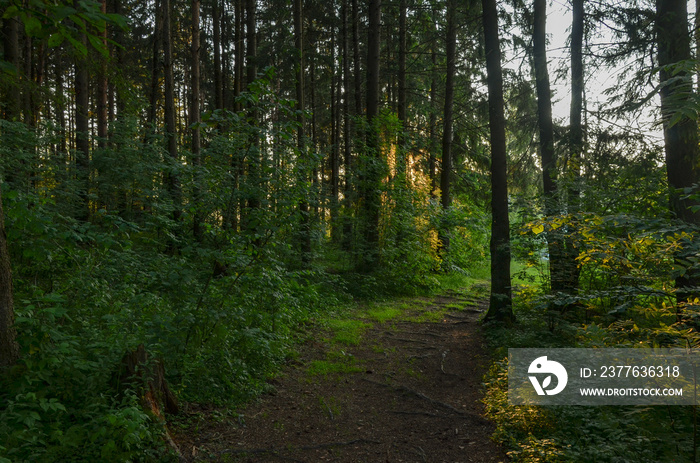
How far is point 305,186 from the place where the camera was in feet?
20.2

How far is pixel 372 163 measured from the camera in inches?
487

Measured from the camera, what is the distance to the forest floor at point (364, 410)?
4262 millimetres

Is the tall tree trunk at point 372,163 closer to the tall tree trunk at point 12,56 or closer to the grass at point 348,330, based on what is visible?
→ the grass at point 348,330

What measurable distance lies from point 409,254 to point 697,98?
10123 millimetres

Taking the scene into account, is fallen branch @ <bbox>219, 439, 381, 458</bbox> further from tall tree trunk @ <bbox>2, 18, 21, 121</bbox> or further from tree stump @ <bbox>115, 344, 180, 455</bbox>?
tall tree trunk @ <bbox>2, 18, 21, 121</bbox>

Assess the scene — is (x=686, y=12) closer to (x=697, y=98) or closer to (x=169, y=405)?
(x=697, y=98)

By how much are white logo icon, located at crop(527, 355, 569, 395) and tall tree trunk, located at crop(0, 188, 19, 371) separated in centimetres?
545

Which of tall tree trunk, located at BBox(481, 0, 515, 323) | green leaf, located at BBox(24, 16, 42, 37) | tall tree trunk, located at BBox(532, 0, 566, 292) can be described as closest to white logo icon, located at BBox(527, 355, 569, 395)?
tall tree trunk, located at BBox(481, 0, 515, 323)

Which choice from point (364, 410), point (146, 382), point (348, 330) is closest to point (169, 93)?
point (348, 330)

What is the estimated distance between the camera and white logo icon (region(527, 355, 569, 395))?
485cm

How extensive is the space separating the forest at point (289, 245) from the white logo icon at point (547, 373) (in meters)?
0.38

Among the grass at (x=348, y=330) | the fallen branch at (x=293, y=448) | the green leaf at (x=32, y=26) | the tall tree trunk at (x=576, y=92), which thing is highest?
the tall tree trunk at (x=576, y=92)

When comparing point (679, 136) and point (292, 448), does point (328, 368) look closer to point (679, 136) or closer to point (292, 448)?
point (292, 448)

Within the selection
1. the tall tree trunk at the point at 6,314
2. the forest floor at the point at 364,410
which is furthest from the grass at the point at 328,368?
the tall tree trunk at the point at 6,314
